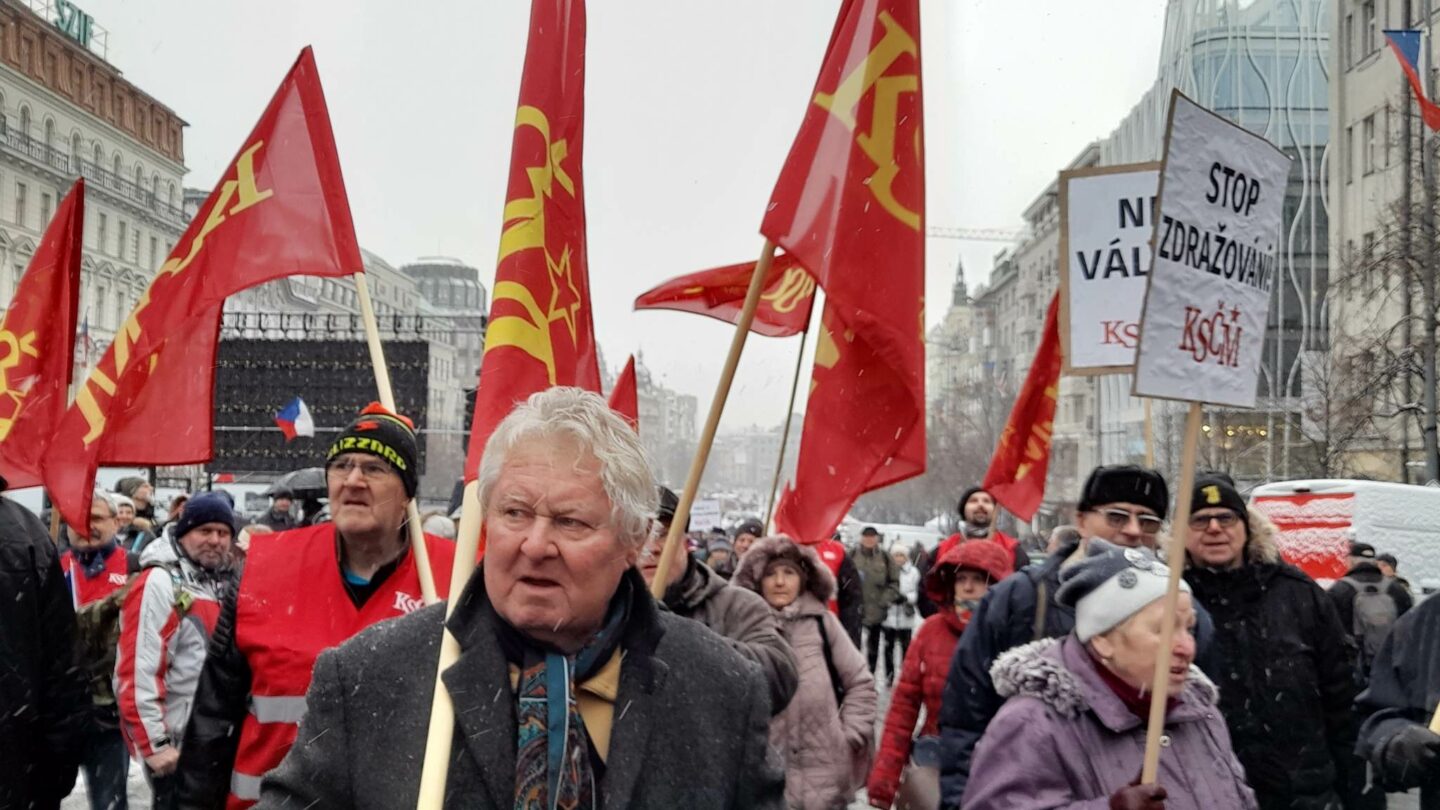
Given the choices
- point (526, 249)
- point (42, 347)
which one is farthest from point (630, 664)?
point (42, 347)

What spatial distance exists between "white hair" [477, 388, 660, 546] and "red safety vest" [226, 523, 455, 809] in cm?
146

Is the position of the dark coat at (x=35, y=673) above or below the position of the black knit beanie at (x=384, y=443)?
below

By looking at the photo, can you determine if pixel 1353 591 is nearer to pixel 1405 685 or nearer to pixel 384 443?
pixel 1405 685

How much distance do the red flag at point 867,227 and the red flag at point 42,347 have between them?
442cm

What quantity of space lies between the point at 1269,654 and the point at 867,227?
2450mm

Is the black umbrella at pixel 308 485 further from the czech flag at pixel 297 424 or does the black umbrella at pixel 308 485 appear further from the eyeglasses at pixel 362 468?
the czech flag at pixel 297 424

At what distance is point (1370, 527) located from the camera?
1462 centimetres

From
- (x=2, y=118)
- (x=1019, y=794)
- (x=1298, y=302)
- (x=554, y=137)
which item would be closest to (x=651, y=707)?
(x=1019, y=794)

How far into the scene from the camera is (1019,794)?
3260 mm

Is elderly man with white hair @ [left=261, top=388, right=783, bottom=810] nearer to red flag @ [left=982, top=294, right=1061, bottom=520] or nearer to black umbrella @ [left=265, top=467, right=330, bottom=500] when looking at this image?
red flag @ [left=982, top=294, right=1061, bottom=520]

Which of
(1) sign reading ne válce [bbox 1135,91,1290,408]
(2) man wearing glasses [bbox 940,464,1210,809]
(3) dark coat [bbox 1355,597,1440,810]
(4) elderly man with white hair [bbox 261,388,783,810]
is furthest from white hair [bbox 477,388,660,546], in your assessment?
(3) dark coat [bbox 1355,597,1440,810]

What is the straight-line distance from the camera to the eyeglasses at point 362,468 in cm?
420

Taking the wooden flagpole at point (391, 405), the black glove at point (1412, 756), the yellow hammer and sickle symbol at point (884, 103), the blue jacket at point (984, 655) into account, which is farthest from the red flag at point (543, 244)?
the black glove at point (1412, 756)

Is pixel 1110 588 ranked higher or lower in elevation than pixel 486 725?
higher
